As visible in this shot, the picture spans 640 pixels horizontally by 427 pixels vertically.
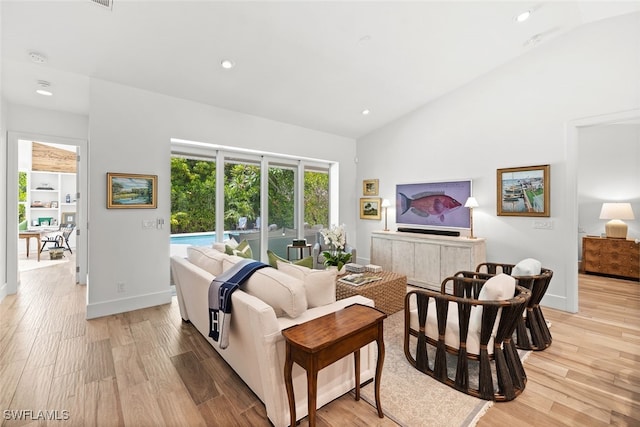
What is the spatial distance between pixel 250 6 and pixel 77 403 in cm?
353

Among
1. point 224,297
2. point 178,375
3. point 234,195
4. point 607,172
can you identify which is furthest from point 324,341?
point 607,172

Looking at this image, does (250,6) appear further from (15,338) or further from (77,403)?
(15,338)

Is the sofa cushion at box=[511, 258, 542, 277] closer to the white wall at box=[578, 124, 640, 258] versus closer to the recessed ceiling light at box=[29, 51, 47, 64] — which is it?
the white wall at box=[578, 124, 640, 258]

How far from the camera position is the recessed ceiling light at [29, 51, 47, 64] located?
2.87 m

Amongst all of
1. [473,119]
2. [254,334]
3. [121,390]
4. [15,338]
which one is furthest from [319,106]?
[15,338]

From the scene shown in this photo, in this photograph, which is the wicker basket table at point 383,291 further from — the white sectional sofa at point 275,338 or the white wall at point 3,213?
the white wall at point 3,213

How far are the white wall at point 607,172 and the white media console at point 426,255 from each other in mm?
3454

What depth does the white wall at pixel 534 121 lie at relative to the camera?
3.41 m

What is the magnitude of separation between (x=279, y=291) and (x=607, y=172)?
7.25 m

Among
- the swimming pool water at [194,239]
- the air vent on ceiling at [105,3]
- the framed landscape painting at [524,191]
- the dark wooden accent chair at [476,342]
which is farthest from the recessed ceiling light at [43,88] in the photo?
the framed landscape painting at [524,191]

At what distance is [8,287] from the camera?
4062mm

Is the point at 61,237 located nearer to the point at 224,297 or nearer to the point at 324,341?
the point at 224,297

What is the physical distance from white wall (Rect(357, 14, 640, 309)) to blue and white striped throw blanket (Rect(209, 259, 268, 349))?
395cm

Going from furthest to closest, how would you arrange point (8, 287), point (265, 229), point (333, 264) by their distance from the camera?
point (265, 229)
point (8, 287)
point (333, 264)
